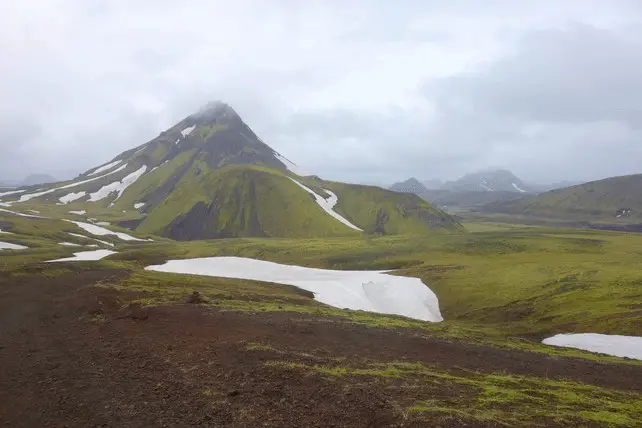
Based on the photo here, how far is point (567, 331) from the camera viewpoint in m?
45.6

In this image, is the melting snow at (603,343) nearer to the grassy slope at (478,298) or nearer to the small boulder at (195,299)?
the grassy slope at (478,298)

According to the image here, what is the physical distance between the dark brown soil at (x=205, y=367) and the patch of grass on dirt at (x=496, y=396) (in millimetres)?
525

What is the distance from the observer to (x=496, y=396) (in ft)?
74.2

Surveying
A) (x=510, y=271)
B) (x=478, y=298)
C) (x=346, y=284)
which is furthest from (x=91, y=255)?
(x=510, y=271)

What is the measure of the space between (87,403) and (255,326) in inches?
663

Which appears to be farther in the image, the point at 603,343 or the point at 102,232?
the point at 102,232

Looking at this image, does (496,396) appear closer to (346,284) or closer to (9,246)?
(346,284)

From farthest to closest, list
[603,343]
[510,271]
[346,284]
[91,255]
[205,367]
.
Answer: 1. [91,255]
2. [510,271]
3. [346,284]
4. [603,343]
5. [205,367]

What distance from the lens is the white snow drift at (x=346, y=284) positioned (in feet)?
209

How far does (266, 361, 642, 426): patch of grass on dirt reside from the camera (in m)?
19.7

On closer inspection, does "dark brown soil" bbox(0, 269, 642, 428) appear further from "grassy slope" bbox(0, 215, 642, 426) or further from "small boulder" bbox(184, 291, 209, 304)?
"small boulder" bbox(184, 291, 209, 304)

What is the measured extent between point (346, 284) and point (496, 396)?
51.5 m

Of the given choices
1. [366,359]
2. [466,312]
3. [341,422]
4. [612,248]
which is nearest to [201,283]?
[466,312]

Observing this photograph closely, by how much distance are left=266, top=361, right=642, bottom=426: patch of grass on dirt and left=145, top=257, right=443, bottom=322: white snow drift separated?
33338 millimetres
